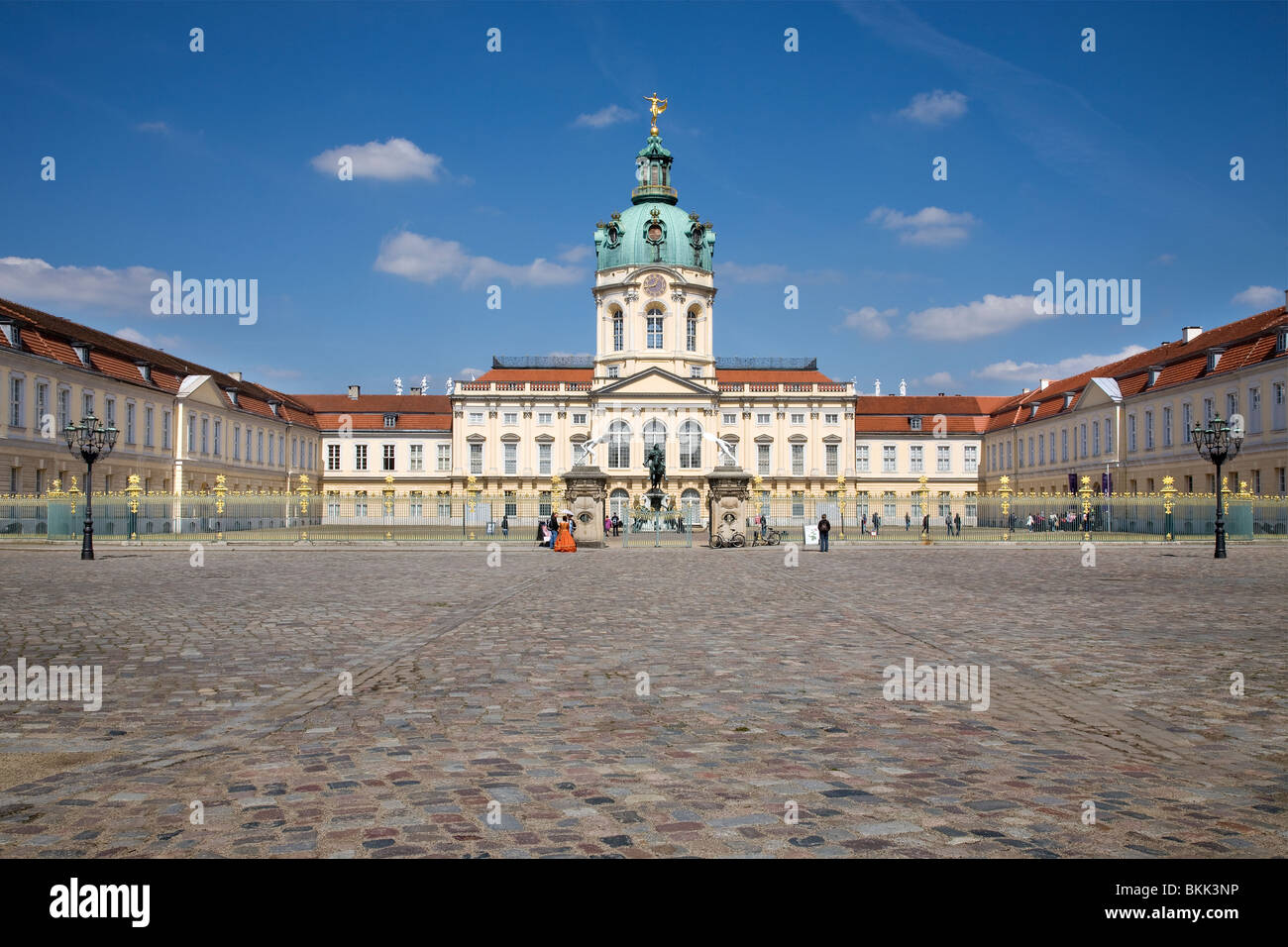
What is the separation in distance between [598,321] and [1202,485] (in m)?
42.6

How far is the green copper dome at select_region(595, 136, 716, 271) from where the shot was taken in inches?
2918

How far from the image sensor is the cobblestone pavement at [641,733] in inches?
171

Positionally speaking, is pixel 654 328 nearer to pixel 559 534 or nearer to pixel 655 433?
pixel 655 433

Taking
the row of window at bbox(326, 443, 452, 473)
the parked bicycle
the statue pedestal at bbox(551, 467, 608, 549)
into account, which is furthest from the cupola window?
the parked bicycle

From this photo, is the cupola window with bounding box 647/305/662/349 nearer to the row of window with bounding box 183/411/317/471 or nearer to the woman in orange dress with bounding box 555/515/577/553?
the row of window with bounding box 183/411/317/471

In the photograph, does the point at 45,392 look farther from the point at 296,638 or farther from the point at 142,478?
the point at 296,638

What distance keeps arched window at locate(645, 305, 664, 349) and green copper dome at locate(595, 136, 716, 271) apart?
12.3 ft

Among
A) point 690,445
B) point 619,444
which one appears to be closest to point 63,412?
point 619,444

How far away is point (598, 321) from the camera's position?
248ft

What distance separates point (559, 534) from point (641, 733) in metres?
27.3

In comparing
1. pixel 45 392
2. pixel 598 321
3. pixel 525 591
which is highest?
pixel 598 321

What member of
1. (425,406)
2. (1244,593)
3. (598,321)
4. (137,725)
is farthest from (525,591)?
(425,406)

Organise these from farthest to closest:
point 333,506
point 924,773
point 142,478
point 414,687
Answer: point 333,506
point 142,478
point 414,687
point 924,773

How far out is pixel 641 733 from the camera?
631 cm
